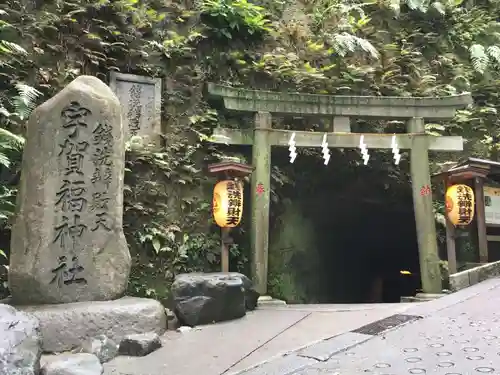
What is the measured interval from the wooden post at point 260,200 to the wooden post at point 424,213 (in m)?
3.12

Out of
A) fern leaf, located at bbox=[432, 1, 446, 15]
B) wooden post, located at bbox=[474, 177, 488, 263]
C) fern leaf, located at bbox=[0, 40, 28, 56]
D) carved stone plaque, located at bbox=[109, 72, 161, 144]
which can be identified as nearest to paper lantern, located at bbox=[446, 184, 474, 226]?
wooden post, located at bbox=[474, 177, 488, 263]

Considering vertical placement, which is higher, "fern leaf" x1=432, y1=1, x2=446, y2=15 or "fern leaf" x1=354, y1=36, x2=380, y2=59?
"fern leaf" x1=432, y1=1, x2=446, y2=15

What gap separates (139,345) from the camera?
4895 millimetres

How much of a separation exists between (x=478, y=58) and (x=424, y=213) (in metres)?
5.59

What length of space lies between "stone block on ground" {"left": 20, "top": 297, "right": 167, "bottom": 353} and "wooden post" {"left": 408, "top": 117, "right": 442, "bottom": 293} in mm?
5492

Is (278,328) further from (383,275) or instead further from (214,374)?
(383,275)

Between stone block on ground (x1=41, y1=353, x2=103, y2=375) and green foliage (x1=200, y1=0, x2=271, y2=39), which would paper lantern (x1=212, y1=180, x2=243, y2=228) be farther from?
green foliage (x1=200, y1=0, x2=271, y2=39)

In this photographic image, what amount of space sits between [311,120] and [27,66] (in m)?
5.99

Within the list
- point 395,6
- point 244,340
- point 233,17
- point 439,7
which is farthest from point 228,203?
point 439,7

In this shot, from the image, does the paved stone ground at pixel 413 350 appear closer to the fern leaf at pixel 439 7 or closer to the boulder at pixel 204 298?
the boulder at pixel 204 298

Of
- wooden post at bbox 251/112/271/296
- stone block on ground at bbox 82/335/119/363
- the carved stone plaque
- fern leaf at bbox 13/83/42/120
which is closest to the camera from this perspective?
stone block on ground at bbox 82/335/119/363

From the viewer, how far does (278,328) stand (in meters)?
5.82

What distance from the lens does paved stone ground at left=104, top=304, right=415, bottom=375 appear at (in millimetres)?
4395

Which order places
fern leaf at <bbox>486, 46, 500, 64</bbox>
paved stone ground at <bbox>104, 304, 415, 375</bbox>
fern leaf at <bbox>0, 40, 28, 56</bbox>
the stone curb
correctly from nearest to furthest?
paved stone ground at <bbox>104, 304, 415, 375</bbox>, fern leaf at <bbox>0, 40, 28, 56</bbox>, the stone curb, fern leaf at <bbox>486, 46, 500, 64</bbox>
